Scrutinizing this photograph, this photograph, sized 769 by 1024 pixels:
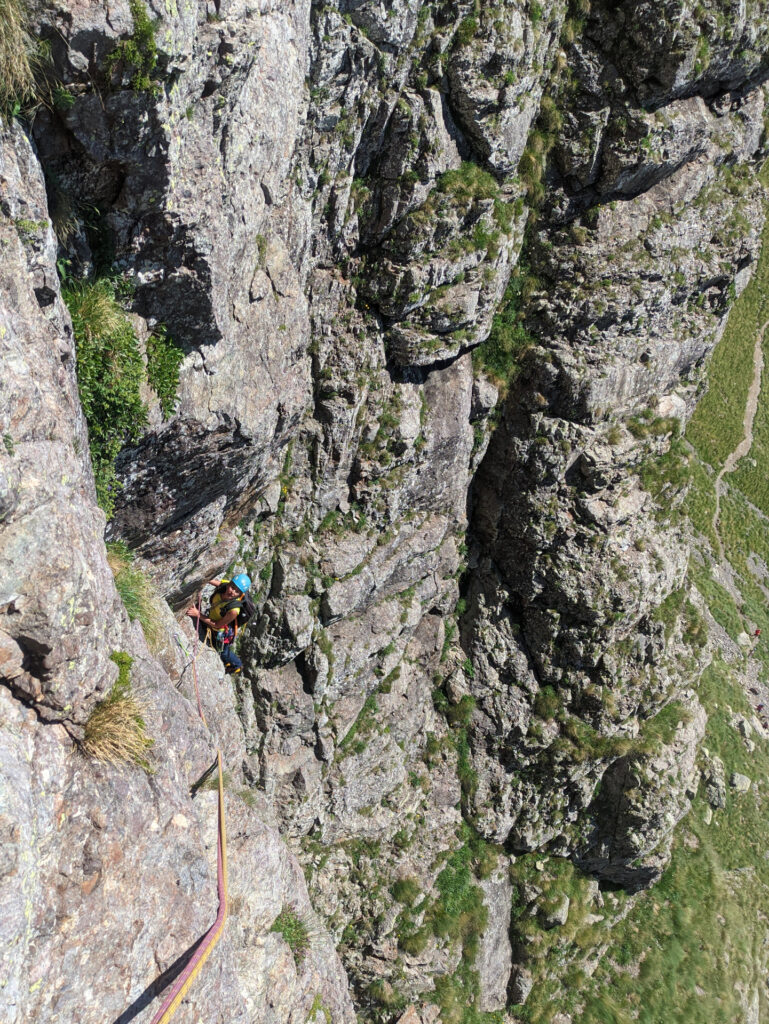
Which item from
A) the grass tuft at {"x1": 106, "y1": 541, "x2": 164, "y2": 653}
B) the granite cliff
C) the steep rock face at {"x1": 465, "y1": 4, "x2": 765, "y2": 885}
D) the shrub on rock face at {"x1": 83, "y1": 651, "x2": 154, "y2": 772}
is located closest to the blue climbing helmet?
the granite cliff

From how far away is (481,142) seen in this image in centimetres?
1838

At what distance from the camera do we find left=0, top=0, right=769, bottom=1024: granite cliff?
8250mm

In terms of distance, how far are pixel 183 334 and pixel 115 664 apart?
6322 mm

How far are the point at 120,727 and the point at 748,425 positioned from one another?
5462 centimetres

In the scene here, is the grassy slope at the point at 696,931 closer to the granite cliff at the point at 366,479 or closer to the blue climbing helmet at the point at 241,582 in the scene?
the granite cliff at the point at 366,479

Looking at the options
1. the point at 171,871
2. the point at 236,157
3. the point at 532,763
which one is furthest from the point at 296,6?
the point at 532,763

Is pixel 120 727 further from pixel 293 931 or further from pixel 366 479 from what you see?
pixel 366 479

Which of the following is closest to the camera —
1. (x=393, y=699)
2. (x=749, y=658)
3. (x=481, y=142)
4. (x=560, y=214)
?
(x=481, y=142)

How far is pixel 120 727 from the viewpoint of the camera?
346 inches

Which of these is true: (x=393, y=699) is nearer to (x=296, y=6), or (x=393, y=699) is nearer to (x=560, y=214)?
(x=560, y=214)

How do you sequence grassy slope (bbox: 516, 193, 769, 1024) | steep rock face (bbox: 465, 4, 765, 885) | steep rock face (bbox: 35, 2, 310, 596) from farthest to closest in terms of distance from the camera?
1. grassy slope (bbox: 516, 193, 769, 1024)
2. steep rock face (bbox: 465, 4, 765, 885)
3. steep rock face (bbox: 35, 2, 310, 596)

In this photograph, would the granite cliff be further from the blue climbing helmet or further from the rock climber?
the blue climbing helmet

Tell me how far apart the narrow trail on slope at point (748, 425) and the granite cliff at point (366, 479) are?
1904 centimetres

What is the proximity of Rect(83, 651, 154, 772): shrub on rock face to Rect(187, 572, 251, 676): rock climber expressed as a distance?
6329mm
